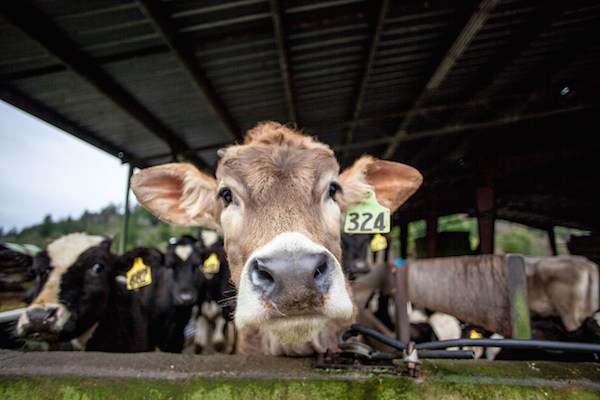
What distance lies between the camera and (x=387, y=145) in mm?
8945

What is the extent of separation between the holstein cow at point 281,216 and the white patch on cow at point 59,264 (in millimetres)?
1391

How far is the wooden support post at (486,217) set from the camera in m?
6.91

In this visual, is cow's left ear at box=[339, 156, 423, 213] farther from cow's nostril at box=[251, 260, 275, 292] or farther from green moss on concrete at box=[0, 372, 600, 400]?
green moss on concrete at box=[0, 372, 600, 400]

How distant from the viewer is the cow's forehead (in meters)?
3.54

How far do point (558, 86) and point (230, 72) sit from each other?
5.84 metres

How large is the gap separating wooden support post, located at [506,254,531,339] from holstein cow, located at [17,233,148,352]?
353cm

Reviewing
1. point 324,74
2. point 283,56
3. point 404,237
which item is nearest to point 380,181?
point 283,56

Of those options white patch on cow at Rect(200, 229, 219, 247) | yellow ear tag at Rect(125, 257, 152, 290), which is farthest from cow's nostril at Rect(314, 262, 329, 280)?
white patch on cow at Rect(200, 229, 219, 247)

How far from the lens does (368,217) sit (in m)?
2.68

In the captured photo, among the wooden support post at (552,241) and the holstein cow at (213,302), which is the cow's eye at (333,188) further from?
the wooden support post at (552,241)

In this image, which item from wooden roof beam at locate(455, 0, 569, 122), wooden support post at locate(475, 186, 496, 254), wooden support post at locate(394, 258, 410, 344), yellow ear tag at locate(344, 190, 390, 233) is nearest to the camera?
→ yellow ear tag at locate(344, 190, 390, 233)

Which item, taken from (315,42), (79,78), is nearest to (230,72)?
(315,42)

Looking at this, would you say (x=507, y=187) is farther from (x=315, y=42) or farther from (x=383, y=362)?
(x=383, y=362)

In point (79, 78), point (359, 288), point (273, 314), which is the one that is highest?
point (79, 78)
